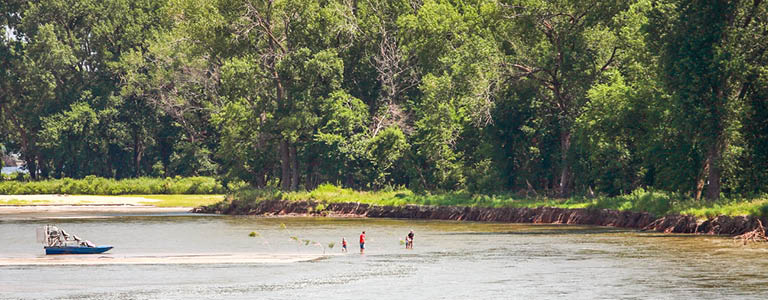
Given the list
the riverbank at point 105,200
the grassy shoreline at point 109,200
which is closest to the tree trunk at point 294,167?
the grassy shoreline at point 109,200

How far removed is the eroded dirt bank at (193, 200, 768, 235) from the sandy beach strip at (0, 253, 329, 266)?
849 inches

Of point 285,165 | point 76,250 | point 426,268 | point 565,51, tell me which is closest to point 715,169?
point 565,51

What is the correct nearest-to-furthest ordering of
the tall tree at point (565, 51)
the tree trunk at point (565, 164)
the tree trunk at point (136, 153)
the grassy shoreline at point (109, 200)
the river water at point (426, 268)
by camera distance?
the river water at point (426, 268) < the tall tree at point (565, 51) < the tree trunk at point (565, 164) < the grassy shoreline at point (109, 200) < the tree trunk at point (136, 153)

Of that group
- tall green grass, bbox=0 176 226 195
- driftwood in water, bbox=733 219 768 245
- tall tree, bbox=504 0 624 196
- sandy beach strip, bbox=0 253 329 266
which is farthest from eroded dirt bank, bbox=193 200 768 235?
sandy beach strip, bbox=0 253 329 266

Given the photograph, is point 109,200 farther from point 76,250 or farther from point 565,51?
point 76,250

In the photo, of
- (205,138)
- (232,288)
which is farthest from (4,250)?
(205,138)

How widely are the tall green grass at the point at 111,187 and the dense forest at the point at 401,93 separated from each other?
513cm

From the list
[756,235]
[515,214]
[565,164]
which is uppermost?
[565,164]

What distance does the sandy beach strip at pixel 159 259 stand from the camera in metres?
55.8

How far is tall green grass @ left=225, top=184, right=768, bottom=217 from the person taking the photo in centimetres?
6450

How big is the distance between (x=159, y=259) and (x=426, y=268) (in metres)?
13.7

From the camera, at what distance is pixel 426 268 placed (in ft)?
173

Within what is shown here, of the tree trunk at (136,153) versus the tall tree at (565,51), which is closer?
the tall tree at (565,51)

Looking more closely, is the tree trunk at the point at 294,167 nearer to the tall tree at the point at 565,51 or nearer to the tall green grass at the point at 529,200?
the tall green grass at the point at 529,200
